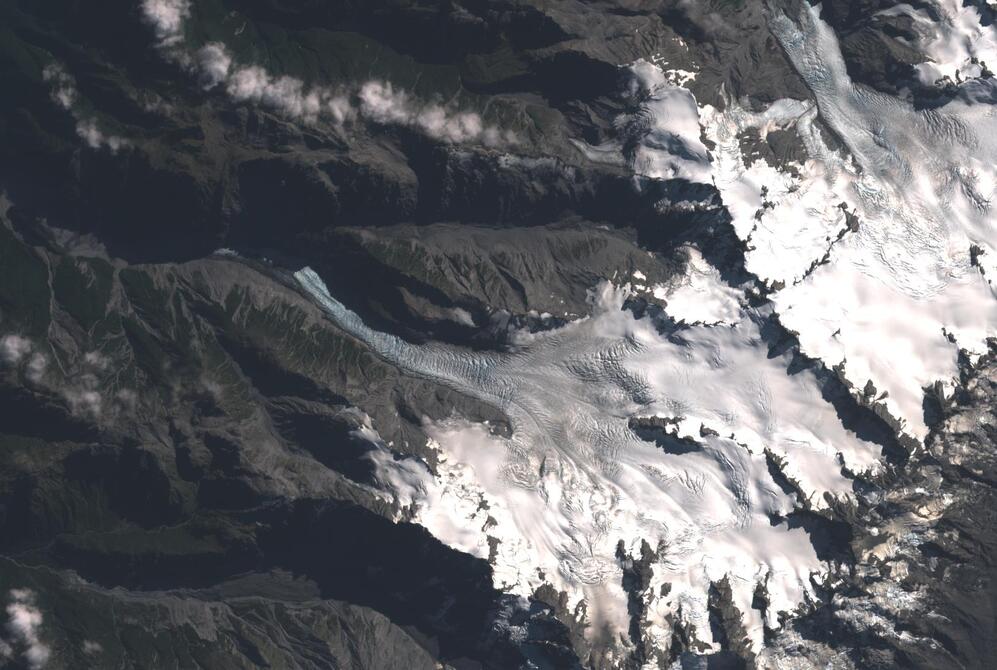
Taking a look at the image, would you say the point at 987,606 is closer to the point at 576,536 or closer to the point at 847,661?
the point at 847,661

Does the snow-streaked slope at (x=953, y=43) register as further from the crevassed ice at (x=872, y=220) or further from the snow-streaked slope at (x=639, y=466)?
the snow-streaked slope at (x=639, y=466)

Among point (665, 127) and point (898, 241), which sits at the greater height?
point (665, 127)

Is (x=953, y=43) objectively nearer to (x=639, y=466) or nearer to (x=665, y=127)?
(x=665, y=127)

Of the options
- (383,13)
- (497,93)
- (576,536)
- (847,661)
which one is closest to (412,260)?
(497,93)

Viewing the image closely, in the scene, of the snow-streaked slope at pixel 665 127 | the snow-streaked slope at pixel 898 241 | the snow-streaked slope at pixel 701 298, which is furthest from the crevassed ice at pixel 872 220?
the snow-streaked slope at pixel 701 298

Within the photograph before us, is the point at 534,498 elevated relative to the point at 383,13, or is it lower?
lower

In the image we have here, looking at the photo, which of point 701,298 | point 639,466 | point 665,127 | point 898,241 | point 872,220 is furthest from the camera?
point 872,220

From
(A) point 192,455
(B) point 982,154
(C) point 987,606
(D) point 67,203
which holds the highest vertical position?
(B) point 982,154

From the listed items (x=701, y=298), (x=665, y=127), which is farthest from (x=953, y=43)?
(x=701, y=298)
